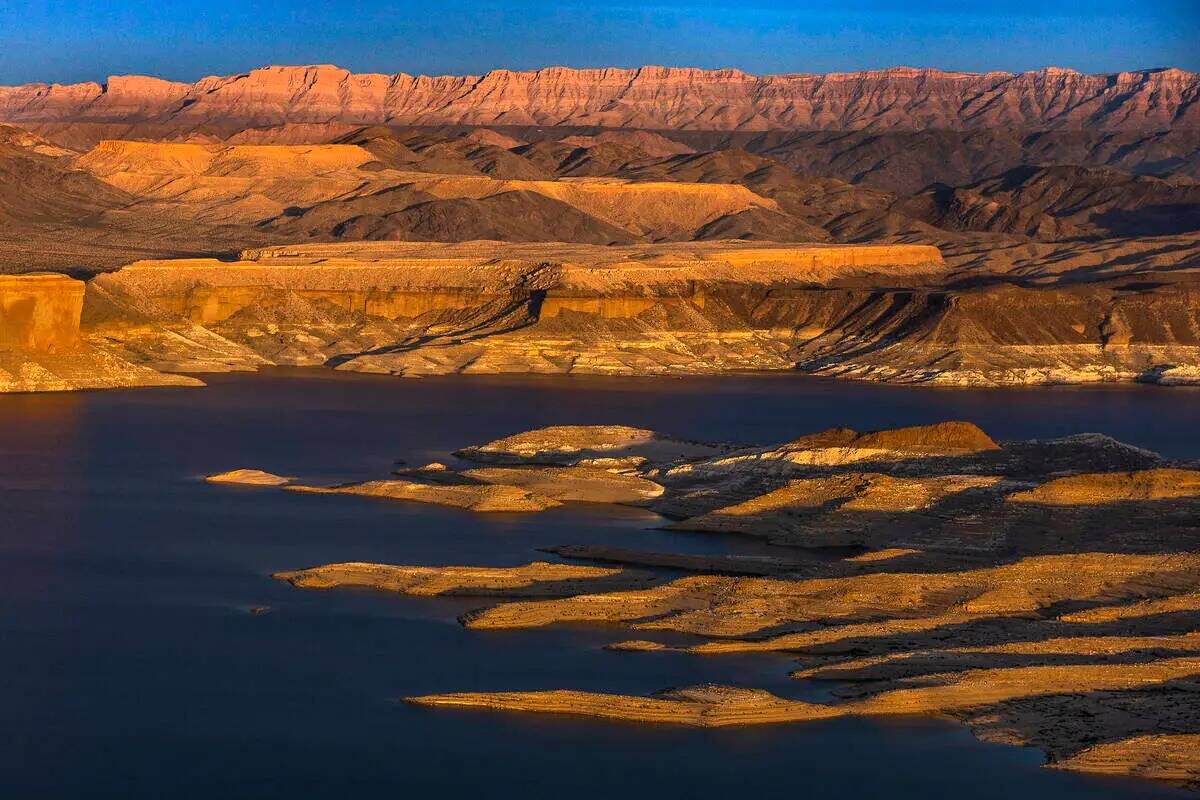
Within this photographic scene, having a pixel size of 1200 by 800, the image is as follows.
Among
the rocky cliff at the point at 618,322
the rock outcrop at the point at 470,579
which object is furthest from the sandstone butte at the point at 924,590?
the rocky cliff at the point at 618,322

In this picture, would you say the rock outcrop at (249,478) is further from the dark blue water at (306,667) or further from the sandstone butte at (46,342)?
the sandstone butte at (46,342)

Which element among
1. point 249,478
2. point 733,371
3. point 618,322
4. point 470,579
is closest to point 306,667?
point 470,579

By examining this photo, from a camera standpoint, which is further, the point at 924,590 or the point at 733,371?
the point at 733,371

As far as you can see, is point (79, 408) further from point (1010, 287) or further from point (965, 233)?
point (965, 233)

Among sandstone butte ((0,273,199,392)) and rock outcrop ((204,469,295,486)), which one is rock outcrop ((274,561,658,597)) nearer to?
rock outcrop ((204,469,295,486))

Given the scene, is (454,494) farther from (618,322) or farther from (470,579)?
(618,322)

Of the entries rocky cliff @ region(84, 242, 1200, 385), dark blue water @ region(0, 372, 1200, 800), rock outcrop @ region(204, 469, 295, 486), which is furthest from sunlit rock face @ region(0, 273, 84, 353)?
rock outcrop @ region(204, 469, 295, 486)
